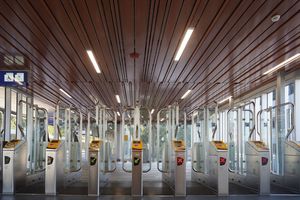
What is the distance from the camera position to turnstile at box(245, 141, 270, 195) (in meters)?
9.04

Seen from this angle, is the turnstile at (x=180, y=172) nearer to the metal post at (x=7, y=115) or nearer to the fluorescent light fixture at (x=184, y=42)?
the fluorescent light fixture at (x=184, y=42)

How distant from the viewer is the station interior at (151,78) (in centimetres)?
562

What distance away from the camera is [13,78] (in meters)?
9.13

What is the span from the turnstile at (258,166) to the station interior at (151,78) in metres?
0.02

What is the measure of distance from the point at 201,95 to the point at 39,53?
786 centimetres

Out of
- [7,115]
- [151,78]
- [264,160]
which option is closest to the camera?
[264,160]

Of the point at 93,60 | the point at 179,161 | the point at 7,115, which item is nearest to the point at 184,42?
the point at 93,60

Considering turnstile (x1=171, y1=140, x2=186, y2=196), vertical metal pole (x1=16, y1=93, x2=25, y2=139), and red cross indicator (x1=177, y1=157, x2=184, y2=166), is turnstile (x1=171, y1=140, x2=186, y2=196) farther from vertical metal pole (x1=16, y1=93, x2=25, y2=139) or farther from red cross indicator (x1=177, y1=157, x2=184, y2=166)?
vertical metal pole (x1=16, y1=93, x2=25, y2=139)

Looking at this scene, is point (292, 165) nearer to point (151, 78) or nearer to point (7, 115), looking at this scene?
point (151, 78)

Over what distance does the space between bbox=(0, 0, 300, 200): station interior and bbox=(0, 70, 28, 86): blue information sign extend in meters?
0.03

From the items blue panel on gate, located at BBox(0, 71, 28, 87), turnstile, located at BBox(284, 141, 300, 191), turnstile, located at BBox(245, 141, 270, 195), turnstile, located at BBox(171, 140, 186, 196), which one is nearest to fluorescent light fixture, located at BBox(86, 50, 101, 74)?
blue panel on gate, located at BBox(0, 71, 28, 87)

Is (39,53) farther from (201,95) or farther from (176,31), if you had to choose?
(201,95)


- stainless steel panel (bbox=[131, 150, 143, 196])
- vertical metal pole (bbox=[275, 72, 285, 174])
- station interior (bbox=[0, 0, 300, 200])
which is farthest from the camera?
vertical metal pole (bbox=[275, 72, 285, 174])

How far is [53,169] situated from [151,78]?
142 inches
